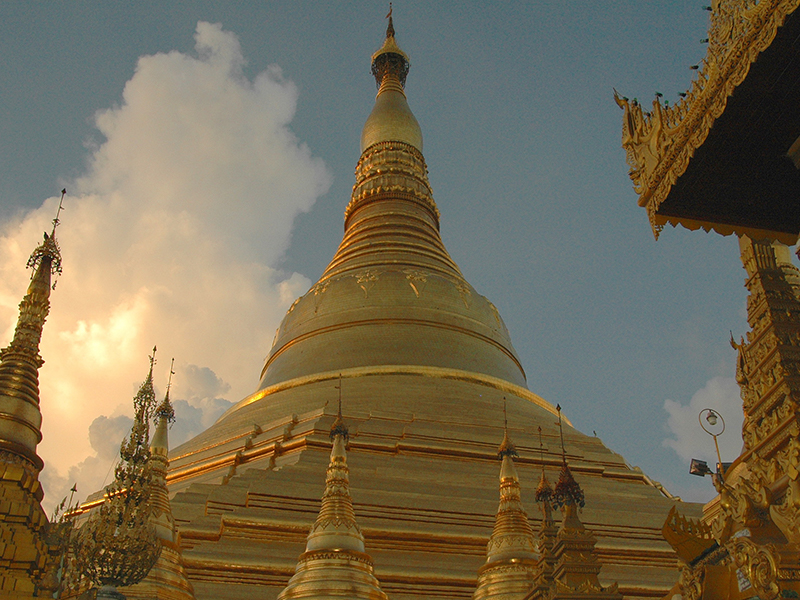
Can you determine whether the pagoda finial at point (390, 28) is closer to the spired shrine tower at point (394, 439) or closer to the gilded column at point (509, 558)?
the spired shrine tower at point (394, 439)

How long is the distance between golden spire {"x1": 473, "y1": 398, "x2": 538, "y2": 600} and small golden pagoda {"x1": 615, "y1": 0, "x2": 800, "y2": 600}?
14.3ft

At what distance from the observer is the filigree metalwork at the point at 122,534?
6070 millimetres

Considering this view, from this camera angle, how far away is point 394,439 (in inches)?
556

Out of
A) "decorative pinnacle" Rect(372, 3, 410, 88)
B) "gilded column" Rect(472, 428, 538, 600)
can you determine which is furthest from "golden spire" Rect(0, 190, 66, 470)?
Result: "decorative pinnacle" Rect(372, 3, 410, 88)

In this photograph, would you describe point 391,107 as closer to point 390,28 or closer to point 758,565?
point 390,28

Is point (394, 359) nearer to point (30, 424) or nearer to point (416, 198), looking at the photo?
point (416, 198)

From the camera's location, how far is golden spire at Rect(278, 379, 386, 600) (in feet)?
26.9

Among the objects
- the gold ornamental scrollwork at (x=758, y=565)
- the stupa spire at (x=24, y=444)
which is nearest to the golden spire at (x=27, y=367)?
the stupa spire at (x=24, y=444)

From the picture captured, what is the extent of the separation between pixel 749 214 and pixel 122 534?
508 cm

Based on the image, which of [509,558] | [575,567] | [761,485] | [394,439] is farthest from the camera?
[394,439]

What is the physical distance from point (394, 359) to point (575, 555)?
11936 millimetres

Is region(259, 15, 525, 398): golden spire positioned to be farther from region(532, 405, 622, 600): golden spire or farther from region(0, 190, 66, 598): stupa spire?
region(532, 405, 622, 600): golden spire

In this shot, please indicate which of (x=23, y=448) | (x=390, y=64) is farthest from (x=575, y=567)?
(x=390, y=64)

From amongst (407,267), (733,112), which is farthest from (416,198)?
(733,112)
